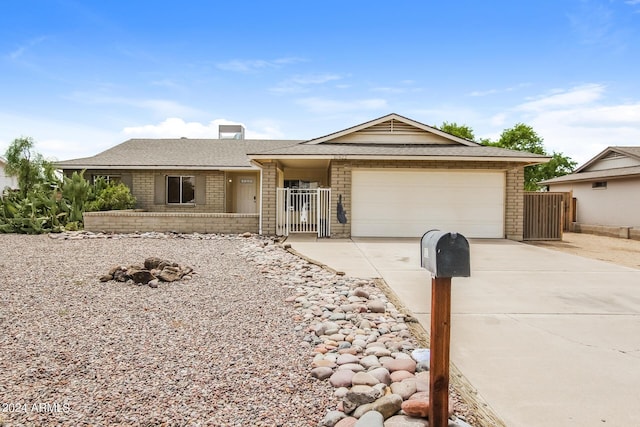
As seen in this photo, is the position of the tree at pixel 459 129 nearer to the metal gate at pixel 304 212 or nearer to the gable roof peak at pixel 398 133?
the gable roof peak at pixel 398 133

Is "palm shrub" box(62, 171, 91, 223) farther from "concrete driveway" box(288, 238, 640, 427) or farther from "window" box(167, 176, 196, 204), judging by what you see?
"concrete driveway" box(288, 238, 640, 427)

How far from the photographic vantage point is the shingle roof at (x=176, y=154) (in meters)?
18.1

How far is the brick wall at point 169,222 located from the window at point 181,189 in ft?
15.8

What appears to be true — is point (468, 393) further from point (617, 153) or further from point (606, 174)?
point (617, 153)

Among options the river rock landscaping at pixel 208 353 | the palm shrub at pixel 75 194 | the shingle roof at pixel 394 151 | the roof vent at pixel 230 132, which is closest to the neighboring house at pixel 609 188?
the shingle roof at pixel 394 151

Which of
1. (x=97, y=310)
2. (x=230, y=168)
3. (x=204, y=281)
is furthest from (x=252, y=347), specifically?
(x=230, y=168)

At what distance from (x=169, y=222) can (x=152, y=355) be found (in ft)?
37.3

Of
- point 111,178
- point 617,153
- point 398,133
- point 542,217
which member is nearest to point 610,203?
point 617,153

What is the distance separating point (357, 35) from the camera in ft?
42.6

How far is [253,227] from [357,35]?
24.5 ft

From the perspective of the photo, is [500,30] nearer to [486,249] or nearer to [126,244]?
[486,249]

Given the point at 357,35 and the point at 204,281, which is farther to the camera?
the point at 357,35

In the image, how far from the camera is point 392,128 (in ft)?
50.3

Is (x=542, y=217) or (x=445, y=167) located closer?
(x=445, y=167)
